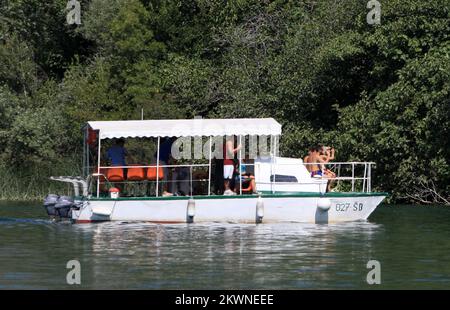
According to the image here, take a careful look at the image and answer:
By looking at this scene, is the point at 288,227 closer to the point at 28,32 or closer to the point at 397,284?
the point at 397,284

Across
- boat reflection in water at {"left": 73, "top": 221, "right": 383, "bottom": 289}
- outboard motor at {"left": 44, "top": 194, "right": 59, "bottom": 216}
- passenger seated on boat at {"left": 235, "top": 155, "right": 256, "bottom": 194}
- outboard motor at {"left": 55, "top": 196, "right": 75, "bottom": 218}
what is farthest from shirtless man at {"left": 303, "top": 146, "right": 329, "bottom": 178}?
outboard motor at {"left": 44, "top": 194, "right": 59, "bottom": 216}

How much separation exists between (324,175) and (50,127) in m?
19.8

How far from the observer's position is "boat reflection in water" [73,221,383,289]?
1967 centimetres

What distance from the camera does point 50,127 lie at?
4859cm

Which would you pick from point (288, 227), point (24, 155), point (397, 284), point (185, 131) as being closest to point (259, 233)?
point (288, 227)

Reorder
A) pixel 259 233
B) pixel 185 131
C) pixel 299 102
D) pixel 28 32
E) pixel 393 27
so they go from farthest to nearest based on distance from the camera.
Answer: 1. pixel 28 32
2. pixel 299 102
3. pixel 393 27
4. pixel 185 131
5. pixel 259 233

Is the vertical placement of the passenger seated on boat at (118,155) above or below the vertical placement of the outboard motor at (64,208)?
above

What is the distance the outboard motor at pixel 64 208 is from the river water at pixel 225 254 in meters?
0.34

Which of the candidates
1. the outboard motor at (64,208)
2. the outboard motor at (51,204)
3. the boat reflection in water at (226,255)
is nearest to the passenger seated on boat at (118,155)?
the outboard motor at (64,208)

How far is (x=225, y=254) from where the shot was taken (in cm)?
2327

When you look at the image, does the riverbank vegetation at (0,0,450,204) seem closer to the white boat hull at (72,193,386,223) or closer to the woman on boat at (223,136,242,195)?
the white boat hull at (72,193,386,223)

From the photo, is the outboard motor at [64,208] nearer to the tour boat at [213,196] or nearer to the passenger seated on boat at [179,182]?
the tour boat at [213,196]

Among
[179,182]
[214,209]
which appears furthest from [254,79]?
[214,209]

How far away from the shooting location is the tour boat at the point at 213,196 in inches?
1161
